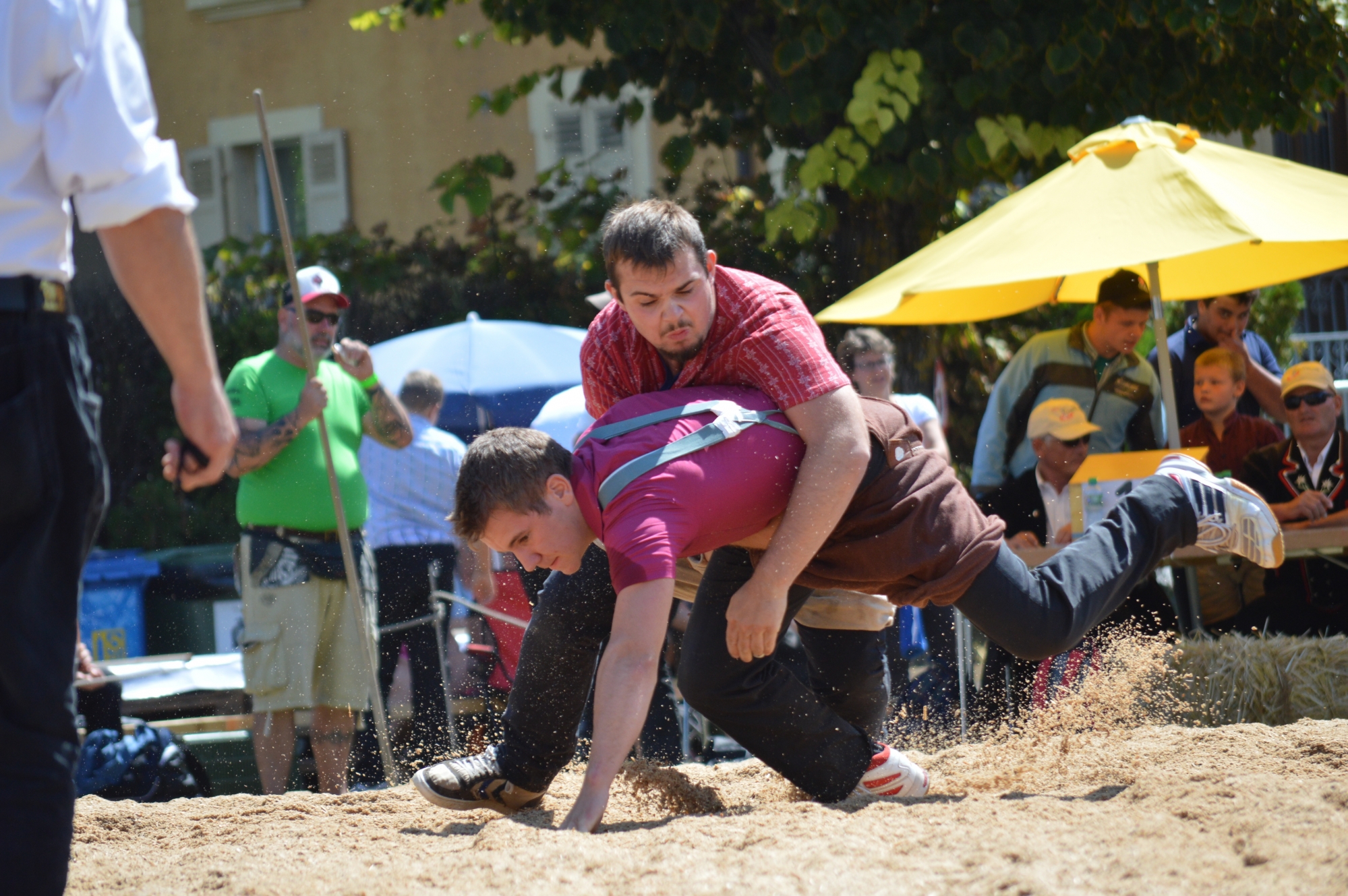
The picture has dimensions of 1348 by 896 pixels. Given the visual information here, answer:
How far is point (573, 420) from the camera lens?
16.8ft

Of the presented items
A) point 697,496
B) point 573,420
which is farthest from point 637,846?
point 573,420

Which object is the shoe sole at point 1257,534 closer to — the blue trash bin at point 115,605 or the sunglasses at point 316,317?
the sunglasses at point 316,317

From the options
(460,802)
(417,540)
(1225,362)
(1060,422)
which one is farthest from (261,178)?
(460,802)

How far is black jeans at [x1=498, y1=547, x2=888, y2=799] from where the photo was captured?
3.05 m

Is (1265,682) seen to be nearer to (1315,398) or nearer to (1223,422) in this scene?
(1315,398)

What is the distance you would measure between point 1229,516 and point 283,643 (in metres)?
3.12

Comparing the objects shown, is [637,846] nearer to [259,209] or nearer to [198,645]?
[198,645]

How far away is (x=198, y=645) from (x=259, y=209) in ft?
23.6

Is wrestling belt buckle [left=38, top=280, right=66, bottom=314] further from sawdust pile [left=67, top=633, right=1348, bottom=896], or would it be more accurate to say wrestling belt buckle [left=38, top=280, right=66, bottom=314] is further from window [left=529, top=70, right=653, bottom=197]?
window [left=529, top=70, right=653, bottom=197]

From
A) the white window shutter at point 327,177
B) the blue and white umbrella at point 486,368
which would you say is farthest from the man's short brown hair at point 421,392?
the white window shutter at point 327,177

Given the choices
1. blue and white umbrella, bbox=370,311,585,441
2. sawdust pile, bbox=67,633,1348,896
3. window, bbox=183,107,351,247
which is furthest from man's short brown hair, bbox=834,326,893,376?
window, bbox=183,107,351,247

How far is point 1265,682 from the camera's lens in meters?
4.43

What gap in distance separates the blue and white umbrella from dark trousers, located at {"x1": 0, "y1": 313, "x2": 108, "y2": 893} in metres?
4.85

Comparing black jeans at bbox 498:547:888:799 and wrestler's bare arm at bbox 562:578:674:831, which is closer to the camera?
wrestler's bare arm at bbox 562:578:674:831
